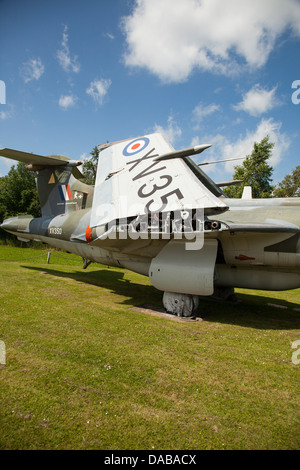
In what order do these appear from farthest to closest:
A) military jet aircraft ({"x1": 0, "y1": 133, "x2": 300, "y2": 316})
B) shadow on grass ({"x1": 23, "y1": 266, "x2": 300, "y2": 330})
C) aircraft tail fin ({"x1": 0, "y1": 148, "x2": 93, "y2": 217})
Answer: aircraft tail fin ({"x1": 0, "y1": 148, "x2": 93, "y2": 217})
shadow on grass ({"x1": 23, "y1": 266, "x2": 300, "y2": 330})
military jet aircraft ({"x1": 0, "y1": 133, "x2": 300, "y2": 316})

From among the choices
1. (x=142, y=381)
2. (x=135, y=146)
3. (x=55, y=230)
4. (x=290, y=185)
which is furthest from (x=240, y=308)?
(x=290, y=185)

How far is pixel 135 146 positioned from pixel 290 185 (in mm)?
36971

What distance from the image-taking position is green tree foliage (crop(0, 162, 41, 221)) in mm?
34719

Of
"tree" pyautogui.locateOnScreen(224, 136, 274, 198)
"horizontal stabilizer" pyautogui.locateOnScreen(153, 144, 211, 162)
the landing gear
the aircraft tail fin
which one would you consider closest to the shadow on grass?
the landing gear

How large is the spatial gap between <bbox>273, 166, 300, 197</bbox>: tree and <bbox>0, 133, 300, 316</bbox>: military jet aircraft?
110ft

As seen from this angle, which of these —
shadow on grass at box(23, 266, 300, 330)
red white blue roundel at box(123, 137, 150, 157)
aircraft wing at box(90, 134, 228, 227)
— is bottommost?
shadow on grass at box(23, 266, 300, 330)

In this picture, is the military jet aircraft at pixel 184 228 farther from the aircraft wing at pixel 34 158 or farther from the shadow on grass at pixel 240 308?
the aircraft wing at pixel 34 158

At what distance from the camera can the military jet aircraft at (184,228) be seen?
578 cm

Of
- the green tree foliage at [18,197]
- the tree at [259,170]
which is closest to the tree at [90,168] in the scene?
the green tree foliage at [18,197]

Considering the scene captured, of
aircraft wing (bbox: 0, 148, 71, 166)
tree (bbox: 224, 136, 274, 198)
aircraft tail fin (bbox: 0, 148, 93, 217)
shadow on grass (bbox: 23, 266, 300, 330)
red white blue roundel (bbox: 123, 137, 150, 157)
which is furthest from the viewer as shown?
tree (bbox: 224, 136, 274, 198)

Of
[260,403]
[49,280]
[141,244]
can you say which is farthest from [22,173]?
[260,403]

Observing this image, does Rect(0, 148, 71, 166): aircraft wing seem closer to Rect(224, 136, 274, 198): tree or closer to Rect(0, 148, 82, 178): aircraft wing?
Rect(0, 148, 82, 178): aircraft wing

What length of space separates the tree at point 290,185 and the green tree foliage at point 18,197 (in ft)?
114

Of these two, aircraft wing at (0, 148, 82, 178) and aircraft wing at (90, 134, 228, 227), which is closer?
aircraft wing at (90, 134, 228, 227)
